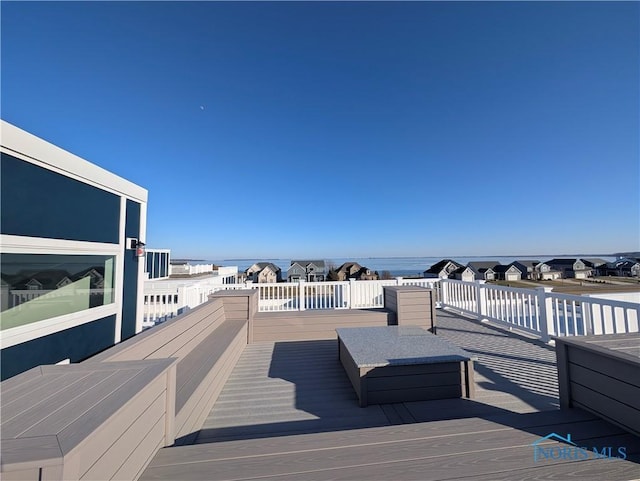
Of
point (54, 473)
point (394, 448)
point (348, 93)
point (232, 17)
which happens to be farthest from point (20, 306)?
point (348, 93)

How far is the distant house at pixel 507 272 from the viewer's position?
37.0 m

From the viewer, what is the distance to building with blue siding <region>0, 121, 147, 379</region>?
227 cm

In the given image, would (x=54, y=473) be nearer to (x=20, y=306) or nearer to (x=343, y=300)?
(x=20, y=306)

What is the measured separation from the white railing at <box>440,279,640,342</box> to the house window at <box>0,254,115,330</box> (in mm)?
6335

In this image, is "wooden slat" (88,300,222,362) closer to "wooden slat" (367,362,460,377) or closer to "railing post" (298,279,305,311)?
"wooden slat" (367,362,460,377)

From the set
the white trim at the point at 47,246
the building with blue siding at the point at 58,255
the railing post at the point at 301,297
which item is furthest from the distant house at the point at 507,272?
the white trim at the point at 47,246

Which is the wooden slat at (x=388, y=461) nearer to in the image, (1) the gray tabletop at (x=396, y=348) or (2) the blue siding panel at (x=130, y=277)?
(1) the gray tabletop at (x=396, y=348)

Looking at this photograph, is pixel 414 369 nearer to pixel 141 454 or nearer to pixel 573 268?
pixel 141 454

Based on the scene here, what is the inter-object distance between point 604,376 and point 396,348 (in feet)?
4.93

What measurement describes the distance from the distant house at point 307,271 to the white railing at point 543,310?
754 inches

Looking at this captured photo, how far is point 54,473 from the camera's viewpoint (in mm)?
658

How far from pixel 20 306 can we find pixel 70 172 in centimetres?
151

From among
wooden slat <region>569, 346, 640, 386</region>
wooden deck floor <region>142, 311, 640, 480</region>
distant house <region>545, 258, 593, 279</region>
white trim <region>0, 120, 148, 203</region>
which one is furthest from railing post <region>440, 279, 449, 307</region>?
distant house <region>545, 258, 593, 279</region>

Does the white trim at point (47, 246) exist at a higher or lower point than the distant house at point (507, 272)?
higher
